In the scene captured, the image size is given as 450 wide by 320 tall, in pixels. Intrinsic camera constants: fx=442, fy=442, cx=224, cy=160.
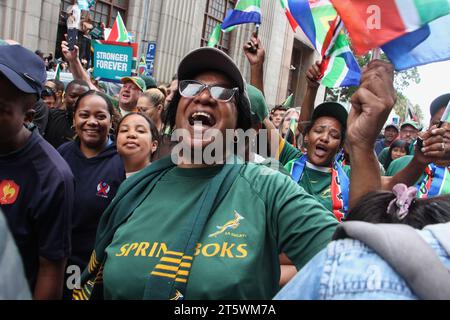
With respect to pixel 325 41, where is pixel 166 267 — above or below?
below

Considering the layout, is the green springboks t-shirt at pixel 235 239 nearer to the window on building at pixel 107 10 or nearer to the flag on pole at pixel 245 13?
the flag on pole at pixel 245 13

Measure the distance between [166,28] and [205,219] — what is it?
47.9 ft

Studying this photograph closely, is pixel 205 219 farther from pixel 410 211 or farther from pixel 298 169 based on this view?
pixel 298 169

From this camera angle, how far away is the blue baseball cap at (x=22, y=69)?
188 centimetres

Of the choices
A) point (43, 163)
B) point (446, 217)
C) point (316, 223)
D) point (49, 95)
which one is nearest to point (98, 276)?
point (43, 163)

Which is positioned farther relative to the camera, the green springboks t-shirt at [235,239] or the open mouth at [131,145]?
the open mouth at [131,145]

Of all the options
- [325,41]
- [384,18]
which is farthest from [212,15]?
[384,18]

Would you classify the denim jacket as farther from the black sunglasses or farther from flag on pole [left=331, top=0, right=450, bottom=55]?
flag on pole [left=331, top=0, right=450, bottom=55]

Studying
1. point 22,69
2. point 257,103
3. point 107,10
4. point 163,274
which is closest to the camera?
point 163,274

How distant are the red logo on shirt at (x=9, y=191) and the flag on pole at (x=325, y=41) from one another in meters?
2.41

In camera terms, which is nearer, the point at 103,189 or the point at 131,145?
the point at 103,189

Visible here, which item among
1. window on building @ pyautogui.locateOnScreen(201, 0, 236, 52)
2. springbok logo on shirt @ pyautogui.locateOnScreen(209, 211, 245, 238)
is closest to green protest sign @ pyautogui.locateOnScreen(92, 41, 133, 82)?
springbok logo on shirt @ pyautogui.locateOnScreen(209, 211, 245, 238)

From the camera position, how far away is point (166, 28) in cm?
1532

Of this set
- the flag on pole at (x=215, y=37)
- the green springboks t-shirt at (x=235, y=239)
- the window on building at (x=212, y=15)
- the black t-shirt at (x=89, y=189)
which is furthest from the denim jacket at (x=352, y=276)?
the window on building at (x=212, y=15)
